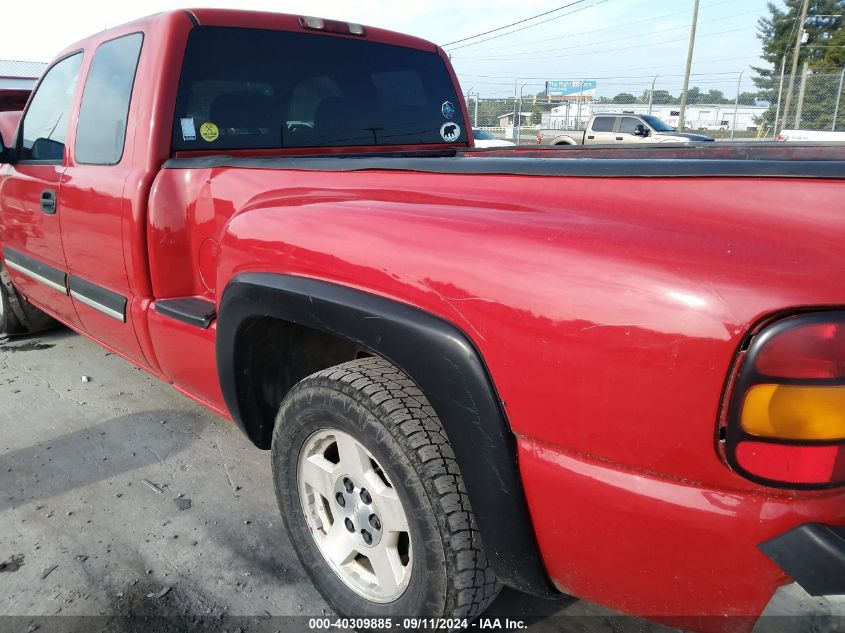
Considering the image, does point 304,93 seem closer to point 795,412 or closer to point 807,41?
point 795,412

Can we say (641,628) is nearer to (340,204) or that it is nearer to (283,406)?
(283,406)

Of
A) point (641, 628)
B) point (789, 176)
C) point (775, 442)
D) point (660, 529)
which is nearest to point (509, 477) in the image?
point (660, 529)

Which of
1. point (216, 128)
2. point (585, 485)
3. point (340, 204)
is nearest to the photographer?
point (585, 485)

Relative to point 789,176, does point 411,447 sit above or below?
below

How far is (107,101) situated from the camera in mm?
2883

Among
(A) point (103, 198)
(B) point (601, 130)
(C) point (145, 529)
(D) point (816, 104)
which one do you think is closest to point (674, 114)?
(D) point (816, 104)

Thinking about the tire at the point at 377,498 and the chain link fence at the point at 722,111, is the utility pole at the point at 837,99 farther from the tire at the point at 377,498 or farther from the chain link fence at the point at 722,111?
the tire at the point at 377,498

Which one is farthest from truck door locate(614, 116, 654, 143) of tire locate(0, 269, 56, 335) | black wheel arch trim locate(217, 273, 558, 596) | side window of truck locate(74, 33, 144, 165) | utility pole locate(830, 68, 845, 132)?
black wheel arch trim locate(217, 273, 558, 596)

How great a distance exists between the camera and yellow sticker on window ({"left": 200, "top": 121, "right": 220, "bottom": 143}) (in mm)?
2703

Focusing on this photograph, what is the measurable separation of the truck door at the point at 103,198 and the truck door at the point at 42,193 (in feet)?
0.49

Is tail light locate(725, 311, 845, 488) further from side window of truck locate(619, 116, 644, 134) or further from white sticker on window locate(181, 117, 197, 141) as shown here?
side window of truck locate(619, 116, 644, 134)

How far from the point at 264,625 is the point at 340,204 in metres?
→ 1.36

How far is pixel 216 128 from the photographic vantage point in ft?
9.04

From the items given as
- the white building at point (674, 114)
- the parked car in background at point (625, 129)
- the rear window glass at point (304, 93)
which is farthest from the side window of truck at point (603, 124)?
the rear window glass at point (304, 93)
